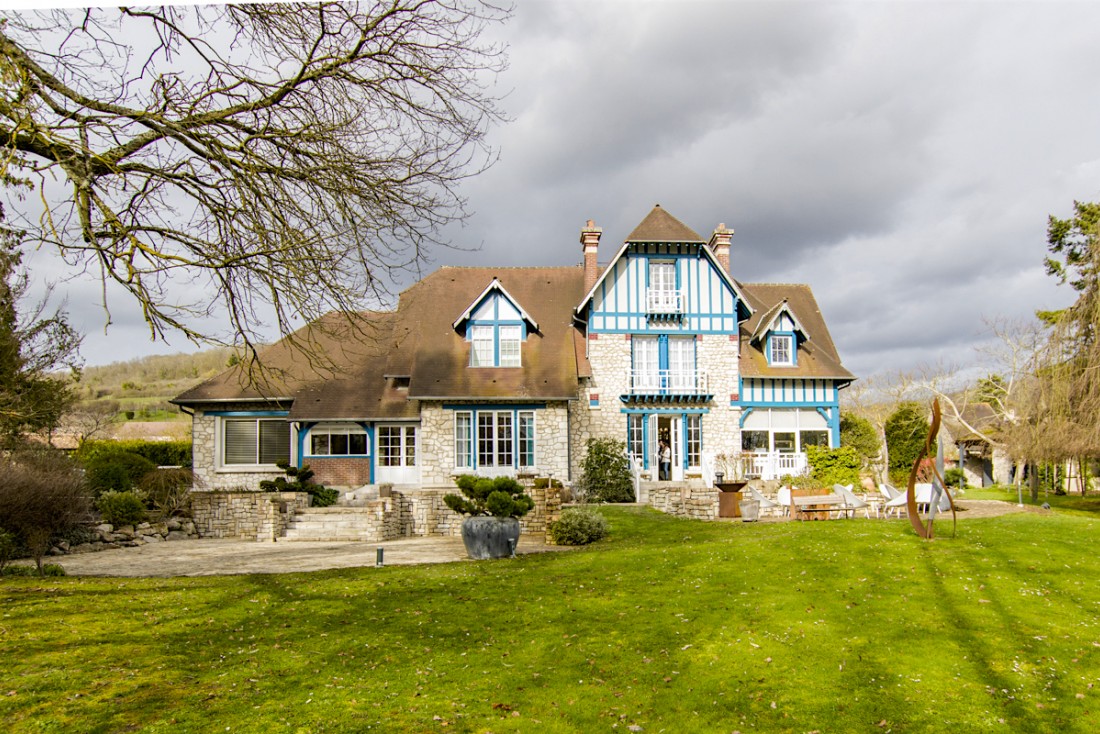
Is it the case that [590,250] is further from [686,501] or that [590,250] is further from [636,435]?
[686,501]

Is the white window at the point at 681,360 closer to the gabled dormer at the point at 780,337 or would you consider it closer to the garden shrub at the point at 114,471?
the gabled dormer at the point at 780,337

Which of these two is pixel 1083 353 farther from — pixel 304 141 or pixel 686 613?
pixel 304 141

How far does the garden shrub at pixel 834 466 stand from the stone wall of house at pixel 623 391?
2587 millimetres

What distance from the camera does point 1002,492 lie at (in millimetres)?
36938

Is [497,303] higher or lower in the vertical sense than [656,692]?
higher

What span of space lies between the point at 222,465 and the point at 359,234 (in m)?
17.5

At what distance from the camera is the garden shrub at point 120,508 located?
1803 centimetres

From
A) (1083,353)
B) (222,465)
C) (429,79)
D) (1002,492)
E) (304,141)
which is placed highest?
(429,79)

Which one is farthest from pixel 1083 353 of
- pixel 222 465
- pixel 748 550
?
pixel 222 465

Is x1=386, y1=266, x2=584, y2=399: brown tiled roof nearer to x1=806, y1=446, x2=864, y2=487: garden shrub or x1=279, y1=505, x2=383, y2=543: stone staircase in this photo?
x1=279, y1=505, x2=383, y2=543: stone staircase

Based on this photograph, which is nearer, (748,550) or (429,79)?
(429,79)

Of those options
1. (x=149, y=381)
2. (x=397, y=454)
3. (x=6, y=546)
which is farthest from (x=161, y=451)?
(x=149, y=381)

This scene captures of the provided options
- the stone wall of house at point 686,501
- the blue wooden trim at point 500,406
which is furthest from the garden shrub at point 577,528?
the blue wooden trim at point 500,406

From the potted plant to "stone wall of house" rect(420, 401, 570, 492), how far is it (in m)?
7.58
